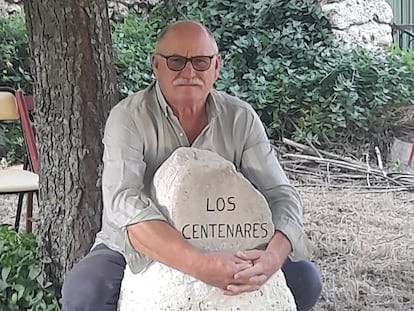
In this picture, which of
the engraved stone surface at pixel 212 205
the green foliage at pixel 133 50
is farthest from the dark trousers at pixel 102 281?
the green foliage at pixel 133 50

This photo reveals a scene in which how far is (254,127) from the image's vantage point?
2.11 meters

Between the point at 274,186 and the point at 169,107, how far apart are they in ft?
1.23

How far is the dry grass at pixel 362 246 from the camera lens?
11.2 ft

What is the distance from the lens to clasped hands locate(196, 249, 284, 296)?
5.70 feet

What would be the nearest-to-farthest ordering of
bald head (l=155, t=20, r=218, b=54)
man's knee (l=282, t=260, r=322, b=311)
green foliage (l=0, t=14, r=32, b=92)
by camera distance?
1. bald head (l=155, t=20, r=218, b=54)
2. man's knee (l=282, t=260, r=322, b=311)
3. green foliage (l=0, t=14, r=32, b=92)

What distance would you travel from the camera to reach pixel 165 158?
2.04 metres

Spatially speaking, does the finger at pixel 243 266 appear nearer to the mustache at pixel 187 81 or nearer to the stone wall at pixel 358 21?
the mustache at pixel 187 81

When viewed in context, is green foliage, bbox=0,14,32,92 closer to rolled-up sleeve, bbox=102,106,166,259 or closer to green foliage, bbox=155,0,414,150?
green foliage, bbox=155,0,414,150

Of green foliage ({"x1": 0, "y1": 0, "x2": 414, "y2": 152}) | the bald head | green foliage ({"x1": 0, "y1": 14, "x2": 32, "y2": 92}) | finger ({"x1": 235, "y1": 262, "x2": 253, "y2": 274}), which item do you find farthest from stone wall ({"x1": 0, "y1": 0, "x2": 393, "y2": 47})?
finger ({"x1": 235, "y1": 262, "x2": 253, "y2": 274})

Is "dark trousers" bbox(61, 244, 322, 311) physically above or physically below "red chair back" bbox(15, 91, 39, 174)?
below

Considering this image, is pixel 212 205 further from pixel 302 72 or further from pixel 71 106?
pixel 302 72

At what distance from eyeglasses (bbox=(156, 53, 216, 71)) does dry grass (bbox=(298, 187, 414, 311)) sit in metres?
1.67

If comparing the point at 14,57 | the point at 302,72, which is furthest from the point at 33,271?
the point at 302,72

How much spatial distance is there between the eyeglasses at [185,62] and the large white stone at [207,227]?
0.26 metres
